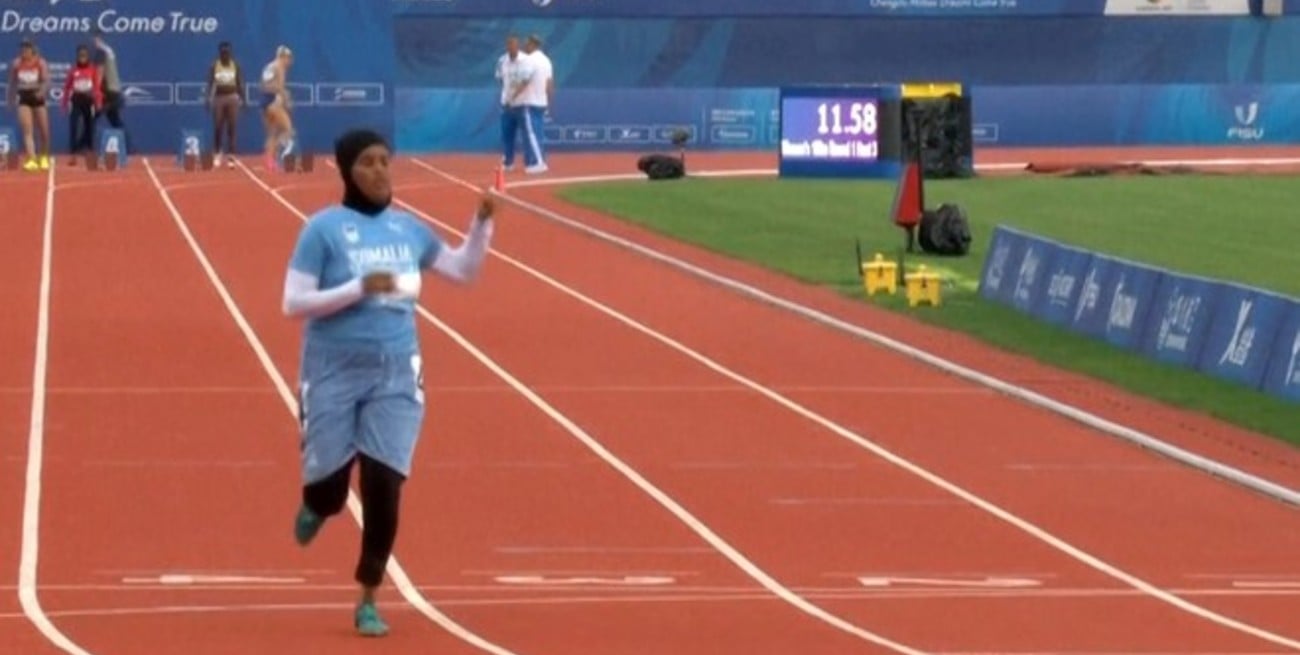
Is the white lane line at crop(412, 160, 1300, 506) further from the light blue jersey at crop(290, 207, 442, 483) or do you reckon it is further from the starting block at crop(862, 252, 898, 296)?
the light blue jersey at crop(290, 207, 442, 483)

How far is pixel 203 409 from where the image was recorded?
1844 centimetres

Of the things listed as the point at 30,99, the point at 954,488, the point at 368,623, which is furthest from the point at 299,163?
the point at 368,623

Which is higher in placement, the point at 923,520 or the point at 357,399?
the point at 357,399

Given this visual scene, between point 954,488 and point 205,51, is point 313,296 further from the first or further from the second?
point 205,51

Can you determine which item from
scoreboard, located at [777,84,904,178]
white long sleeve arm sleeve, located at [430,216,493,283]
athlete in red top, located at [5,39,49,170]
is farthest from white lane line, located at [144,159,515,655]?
scoreboard, located at [777,84,904,178]

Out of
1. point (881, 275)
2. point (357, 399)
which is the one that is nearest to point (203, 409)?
point (357, 399)

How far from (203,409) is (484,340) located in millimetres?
4327

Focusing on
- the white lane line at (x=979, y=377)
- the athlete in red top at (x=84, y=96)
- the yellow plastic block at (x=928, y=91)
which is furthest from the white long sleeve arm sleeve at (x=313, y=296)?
the athlete in red top at (x=84, y=96)

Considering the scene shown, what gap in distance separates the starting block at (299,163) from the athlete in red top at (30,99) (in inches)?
132

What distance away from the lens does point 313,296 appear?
10.9 m

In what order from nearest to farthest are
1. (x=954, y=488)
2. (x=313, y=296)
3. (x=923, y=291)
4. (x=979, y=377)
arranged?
(x=313, y=296)
(x=954, y=488)
(x=979, y=377)
(x=923, y=291)

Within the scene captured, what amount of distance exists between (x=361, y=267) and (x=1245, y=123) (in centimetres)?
4399

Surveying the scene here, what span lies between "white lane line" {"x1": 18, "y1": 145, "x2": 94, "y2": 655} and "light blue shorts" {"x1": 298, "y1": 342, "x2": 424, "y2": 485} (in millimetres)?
1085

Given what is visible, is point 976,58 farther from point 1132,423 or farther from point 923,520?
point 923,520
